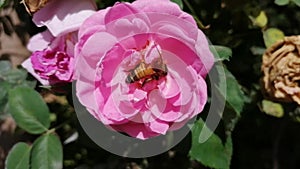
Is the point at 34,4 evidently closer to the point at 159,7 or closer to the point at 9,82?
the point at 159,7

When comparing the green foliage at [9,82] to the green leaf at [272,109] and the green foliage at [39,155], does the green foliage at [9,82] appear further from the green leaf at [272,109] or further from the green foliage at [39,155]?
the green leaf at [272,109]

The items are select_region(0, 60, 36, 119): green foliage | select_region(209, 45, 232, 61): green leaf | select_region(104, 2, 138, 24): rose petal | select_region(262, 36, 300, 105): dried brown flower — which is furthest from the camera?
select_region(0, 60, 36, 119): green foliage

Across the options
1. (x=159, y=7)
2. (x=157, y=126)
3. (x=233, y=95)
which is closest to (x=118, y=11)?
(x=159, y=7)

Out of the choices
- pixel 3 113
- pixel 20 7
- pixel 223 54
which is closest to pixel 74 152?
pixel 3 113

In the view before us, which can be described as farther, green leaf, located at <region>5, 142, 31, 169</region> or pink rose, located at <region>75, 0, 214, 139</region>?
green leaf, located at <region>5, 142, 31, 169</region>

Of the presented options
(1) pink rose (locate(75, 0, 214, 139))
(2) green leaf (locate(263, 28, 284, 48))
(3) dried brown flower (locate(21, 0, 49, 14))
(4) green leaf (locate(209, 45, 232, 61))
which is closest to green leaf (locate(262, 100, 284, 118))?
(2) green leaf (locate(263, 28, 284, 48))

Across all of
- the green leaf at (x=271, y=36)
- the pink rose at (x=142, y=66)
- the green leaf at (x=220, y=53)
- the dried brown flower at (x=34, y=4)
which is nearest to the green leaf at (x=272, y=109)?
the green leaf at (x=271, y=36)

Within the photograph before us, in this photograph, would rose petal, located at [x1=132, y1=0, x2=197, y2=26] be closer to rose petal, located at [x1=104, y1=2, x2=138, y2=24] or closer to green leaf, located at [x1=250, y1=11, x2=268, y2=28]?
rose petal, located at [x1=104, y1=2, x2=138, y2=24]
